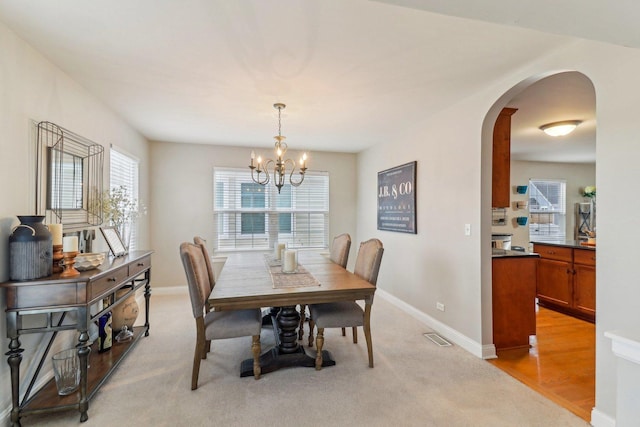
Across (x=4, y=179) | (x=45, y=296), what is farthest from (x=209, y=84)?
(x=45, y=296)

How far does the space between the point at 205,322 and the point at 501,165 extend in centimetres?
301

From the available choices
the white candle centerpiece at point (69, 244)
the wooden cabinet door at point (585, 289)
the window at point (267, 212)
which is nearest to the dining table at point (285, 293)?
the white candle centerpiece at point (69, 244)

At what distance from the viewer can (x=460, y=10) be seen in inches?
43.9

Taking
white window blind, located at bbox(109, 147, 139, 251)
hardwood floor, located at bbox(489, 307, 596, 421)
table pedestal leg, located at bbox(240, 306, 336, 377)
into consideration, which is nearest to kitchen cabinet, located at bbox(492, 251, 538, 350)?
hardwood floor, located at bbox(489, 307, 596, 421)

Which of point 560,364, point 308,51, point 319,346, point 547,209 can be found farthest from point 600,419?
point 547,209

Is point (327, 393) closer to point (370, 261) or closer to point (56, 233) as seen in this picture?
point (370, 261)

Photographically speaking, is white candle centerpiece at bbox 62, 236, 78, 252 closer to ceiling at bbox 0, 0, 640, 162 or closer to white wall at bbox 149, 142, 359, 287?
ceiling at bbox 0, 0, 640, 162

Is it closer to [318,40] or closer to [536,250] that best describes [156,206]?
[318,40]

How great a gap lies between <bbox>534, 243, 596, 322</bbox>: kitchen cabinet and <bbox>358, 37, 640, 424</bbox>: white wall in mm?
1916

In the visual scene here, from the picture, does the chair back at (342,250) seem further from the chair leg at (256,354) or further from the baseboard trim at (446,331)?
the chair leg at (256,354)

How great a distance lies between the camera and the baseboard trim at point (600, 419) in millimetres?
1789

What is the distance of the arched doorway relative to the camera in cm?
246

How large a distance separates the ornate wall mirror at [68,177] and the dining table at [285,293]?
1339 mm

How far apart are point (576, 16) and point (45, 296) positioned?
3009mm
